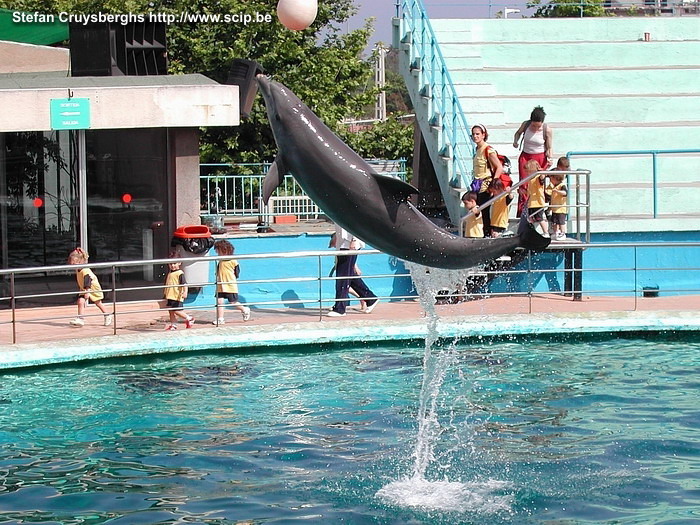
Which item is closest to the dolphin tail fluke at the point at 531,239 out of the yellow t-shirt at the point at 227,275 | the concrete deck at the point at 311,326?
the concrete deck at the point at 311,326

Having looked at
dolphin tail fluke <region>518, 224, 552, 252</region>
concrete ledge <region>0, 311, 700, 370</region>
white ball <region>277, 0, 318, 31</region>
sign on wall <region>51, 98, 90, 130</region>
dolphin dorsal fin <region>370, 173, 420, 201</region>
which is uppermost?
white ball <region>277, 0, 318, 31</region>

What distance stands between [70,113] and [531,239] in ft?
30.9

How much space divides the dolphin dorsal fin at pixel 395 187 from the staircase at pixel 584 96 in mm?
10018

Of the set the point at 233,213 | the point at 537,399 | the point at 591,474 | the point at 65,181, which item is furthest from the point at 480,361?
the point at 233,213

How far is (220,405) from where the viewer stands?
36.1 ft

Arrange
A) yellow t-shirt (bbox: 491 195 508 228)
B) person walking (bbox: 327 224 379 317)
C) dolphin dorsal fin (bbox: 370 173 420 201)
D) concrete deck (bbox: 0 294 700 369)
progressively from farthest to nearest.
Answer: yellow t-shirt (bbox: 491 195 508 228), person walking (bbox: 327 224 379 317), concrete deck (bbox: 0 294 700 369), dolphin dorsal fin (bbox: 370 173 420 201)

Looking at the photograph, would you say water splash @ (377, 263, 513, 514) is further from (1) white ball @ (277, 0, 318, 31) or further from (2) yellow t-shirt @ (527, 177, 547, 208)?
(2) yellow t-shirt @ (527, 177, 547, 208)

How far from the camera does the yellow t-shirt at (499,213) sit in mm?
15697

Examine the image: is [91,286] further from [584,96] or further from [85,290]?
[584,96]

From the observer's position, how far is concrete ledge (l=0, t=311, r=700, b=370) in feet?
42.2

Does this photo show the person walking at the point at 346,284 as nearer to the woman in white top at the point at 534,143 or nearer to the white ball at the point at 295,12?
the woman in white top at the point at 534,143

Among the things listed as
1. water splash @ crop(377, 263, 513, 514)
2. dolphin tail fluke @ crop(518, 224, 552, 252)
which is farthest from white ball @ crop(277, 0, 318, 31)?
dolphin tail fluke @ crop(518, 224, 552, 252)

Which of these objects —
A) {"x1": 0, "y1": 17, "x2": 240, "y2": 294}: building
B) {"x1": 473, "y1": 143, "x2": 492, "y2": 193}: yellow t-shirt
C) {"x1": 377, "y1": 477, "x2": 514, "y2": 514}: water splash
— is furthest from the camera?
{"x1": 473, "y1": 143, "x2": 492, "y2": 193}: yellow t-shirt

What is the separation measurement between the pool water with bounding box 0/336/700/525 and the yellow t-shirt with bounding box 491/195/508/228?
8.90 ft
